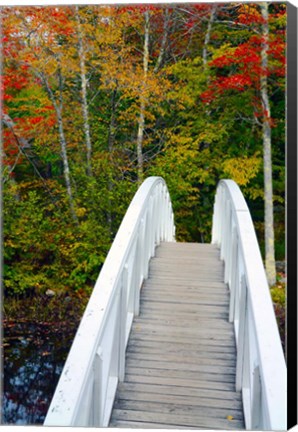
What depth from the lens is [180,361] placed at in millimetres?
2400

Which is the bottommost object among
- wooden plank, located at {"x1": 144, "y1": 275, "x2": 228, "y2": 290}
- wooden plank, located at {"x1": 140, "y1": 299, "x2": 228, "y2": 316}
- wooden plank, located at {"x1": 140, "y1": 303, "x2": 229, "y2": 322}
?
wooden plank, located at {"x1": 140, "y1": 303, "x2": 229, "y2": 322}

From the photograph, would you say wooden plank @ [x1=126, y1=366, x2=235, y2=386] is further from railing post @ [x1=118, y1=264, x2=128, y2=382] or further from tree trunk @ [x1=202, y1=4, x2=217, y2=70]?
tree trunk @ [x1=202, y1=4, x2=217, y2=70]

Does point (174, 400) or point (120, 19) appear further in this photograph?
point (120, 19)

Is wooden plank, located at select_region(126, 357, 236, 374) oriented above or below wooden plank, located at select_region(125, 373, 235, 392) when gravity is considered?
above

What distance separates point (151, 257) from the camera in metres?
3.68

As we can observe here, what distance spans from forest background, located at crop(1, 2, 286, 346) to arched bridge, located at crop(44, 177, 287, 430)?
32.5 inches

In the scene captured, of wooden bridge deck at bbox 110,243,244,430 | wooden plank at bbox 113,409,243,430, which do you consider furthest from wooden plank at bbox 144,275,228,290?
wooden plank at bbox 113,409,243,430

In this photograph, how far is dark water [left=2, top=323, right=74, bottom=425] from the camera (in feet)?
11.4

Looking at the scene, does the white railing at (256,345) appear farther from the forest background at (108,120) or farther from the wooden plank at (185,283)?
the forest background at (108,120)

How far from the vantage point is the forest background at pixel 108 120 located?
3.63 metres

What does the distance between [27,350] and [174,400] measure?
2213mm

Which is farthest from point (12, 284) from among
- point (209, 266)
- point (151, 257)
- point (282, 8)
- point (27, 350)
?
point (282, 8)

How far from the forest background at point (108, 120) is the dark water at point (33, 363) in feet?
0.80

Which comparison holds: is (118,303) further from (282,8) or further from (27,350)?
(27,350)
